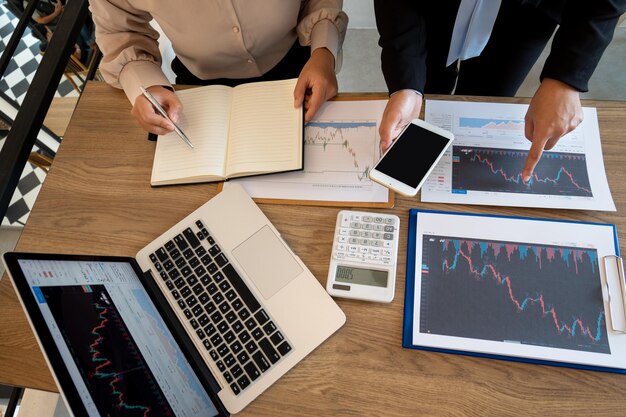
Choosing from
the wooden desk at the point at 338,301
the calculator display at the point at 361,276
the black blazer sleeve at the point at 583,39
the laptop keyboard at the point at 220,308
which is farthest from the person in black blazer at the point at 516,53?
the laptop keyboard at the point at 220,308

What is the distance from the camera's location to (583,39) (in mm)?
741

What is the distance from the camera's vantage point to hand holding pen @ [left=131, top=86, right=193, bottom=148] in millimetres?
875

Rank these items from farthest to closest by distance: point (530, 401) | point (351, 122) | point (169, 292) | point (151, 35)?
point (151, 35), point (351, 122), point (169, 292), point (530, 401)

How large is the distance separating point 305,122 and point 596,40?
0.54 m

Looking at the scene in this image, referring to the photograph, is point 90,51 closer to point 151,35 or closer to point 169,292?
point 151,35

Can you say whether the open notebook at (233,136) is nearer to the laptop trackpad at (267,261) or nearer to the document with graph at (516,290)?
the laptop trackpad at (267,261)

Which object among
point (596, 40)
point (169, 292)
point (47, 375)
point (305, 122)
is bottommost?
point (47, 375)

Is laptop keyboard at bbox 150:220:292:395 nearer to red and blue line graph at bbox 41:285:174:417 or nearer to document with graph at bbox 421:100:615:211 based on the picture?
red and blue line graph at bbox 41:285:174:417

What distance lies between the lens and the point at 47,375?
73cm

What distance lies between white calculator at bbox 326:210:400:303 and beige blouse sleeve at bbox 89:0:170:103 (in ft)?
1.80

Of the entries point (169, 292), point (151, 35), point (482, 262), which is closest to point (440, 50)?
point (482, 262)

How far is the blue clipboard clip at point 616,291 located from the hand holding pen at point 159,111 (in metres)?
0.80

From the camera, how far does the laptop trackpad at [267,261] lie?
748 millimetres

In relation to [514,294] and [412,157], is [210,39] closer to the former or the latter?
[412,157]
